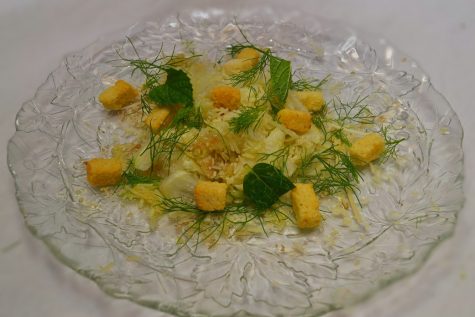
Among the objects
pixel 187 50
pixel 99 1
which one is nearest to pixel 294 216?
pixel 187 50

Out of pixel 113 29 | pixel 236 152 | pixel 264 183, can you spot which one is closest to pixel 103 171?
pixel 236 152

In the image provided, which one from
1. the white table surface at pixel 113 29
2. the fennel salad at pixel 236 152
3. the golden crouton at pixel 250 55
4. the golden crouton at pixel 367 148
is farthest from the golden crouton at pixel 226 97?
the white table surface at pixel 113 29

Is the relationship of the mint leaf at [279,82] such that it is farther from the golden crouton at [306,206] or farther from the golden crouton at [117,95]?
the golden crouton at [117,95]

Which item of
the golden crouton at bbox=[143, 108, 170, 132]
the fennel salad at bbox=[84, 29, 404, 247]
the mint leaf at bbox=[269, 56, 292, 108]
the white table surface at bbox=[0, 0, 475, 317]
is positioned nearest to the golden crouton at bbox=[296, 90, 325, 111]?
the fennel salad at bbox=[84, 29, 404, 247]

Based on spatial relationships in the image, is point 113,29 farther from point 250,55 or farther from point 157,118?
point 157,118

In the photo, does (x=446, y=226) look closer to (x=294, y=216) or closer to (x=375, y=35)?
(x=294, y=216)
